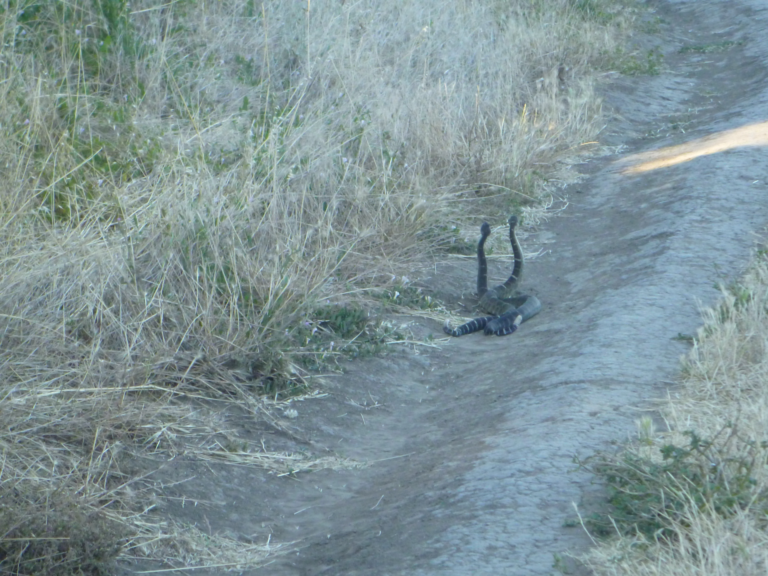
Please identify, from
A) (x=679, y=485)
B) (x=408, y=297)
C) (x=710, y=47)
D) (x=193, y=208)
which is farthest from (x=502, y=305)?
(x=710, y=47)

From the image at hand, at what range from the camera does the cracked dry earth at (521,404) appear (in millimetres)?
3037

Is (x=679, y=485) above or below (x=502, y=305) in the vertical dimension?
above

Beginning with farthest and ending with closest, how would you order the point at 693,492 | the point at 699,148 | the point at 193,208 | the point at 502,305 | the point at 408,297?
the point at 699,148 < the point at 408,297 < the point at 502,305 < the point at 193,208 < the point at 693,492

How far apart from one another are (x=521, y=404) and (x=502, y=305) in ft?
5.37

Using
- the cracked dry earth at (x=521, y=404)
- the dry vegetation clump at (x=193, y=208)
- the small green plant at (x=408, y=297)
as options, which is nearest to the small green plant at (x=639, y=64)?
the dry vegetation clump at (x=193, y=208)

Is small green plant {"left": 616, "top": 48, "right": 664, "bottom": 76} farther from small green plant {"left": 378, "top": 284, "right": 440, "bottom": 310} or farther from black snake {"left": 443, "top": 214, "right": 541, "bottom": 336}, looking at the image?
small green plant {"left": 378, "top": 284, "right": 440, "bottom": 310}

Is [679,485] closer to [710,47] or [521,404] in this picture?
[521,404]

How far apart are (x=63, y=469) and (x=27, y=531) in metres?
0.58

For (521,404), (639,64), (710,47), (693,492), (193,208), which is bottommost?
(521,404)

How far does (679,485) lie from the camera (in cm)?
273

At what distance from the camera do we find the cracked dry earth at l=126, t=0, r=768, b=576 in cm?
304

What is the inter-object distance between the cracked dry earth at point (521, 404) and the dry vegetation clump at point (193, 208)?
250 millimetres

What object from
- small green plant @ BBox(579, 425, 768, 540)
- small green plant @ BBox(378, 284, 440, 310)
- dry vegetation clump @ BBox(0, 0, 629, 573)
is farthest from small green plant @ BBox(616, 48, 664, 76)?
small green plant @ BBox(579, 425, 768, 540)

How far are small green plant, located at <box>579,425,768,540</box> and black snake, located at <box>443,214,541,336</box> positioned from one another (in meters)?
2.44
